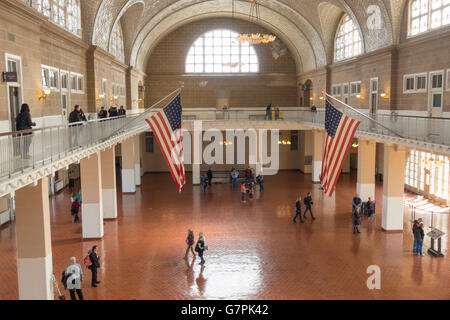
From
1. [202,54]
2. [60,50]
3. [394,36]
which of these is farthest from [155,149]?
[394,36]

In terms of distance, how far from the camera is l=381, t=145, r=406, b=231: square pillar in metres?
18.4

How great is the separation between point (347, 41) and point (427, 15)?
9661mm

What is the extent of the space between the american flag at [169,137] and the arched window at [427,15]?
1274 cm

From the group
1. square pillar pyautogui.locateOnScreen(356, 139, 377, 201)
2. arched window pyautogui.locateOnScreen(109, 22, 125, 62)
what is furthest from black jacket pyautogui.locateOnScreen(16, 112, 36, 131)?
arched window pyautogui.locateOnScreen(109, 22, 125, 62)

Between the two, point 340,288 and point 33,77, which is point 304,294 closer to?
point 340,288

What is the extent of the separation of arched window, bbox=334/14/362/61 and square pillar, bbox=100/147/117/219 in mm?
16565

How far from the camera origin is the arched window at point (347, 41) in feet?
93.3

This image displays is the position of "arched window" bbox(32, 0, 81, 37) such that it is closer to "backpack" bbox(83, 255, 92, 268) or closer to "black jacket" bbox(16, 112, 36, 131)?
"black jacket" bbox(16, 112, 36, 131)

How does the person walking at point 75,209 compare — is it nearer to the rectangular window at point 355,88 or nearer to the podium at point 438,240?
the podium at point 438,240

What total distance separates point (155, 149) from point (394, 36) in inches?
856

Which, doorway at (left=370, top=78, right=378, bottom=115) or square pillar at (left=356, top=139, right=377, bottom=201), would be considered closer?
square pillar at (left=356, top=139, right=377, bottom=201)

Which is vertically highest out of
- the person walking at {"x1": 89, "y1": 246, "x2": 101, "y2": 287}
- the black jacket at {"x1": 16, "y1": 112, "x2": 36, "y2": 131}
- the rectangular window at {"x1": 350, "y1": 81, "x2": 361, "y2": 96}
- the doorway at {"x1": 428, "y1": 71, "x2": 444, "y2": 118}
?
the rectangular window at {"x1": 350, "y1": 81, "x2": 361, "y2": 96}

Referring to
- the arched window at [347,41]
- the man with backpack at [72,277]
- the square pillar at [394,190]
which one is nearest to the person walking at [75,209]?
the man with backpack at [72,277]

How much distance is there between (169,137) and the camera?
13.7 meters
